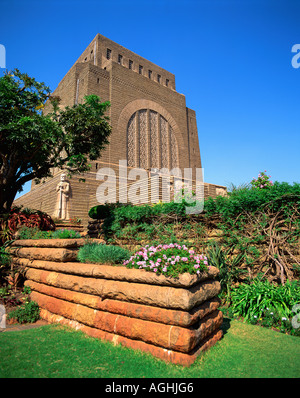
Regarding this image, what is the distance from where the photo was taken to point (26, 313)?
460 centimetres

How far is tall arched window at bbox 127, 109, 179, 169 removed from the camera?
842 inches

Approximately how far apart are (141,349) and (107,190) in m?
14.8

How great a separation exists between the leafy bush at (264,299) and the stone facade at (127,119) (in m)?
10.4

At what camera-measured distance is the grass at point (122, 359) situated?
100 inches

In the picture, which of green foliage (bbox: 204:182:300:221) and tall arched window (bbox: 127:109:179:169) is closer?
green foliage (bbox: 204:182:300:221)

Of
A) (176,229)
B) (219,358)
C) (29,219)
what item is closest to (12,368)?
(219,358)

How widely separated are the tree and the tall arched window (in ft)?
37.6

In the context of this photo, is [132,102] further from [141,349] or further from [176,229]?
[141,349]

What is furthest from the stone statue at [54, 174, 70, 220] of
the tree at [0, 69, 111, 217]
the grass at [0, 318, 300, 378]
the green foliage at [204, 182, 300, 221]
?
the grass at [0, 318, 300, 378]

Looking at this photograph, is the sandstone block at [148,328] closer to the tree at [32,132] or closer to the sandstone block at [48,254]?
the sandstone block at [48,254]

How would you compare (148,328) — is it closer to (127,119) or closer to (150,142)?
(127,119)

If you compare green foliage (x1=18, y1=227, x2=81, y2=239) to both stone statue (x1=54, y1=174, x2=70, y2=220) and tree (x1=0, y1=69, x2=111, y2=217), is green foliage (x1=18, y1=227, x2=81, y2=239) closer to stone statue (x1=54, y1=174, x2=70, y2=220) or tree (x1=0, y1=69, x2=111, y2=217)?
tree (x1=0, y1=69, x2=111, y2=217)

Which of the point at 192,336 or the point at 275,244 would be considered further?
the point at 275,244
